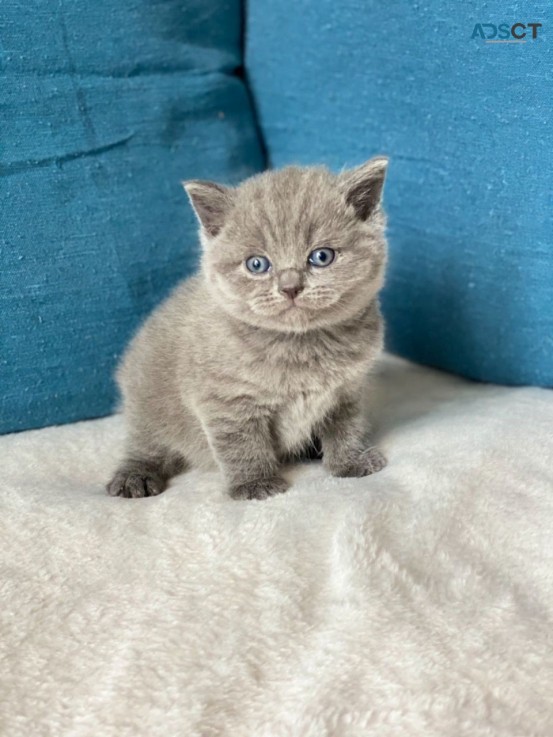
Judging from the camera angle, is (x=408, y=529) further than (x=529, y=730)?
Yes

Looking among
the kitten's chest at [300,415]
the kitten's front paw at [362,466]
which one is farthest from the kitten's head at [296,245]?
the kitten's front paw at [362,466]

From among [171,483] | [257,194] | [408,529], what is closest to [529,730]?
[408,529]

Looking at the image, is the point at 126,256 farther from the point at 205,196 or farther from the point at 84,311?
the point at 205,196

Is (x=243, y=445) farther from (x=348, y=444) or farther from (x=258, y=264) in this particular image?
(x=258, y=264)

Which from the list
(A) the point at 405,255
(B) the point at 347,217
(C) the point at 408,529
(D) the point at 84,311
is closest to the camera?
(C) the point at 408,529

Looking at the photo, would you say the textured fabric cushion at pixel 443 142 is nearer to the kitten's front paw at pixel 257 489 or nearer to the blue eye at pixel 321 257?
the blue eye at pixel 321 257

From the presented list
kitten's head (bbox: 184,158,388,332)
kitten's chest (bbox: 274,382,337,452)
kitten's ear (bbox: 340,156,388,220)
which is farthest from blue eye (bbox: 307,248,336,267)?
kitten's chest (bbox: 274,382,337,452)

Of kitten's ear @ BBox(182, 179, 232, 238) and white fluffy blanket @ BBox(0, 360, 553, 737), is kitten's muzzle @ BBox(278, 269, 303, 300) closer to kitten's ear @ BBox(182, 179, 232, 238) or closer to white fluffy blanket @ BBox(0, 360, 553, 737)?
kitten's ear @ BBox(182, 179, 232, 238)
